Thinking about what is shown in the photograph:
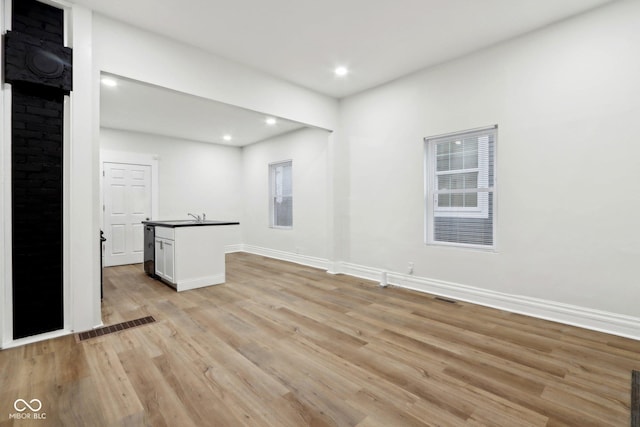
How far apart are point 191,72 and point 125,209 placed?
398 cm

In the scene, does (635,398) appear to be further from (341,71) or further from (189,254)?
(189,254)

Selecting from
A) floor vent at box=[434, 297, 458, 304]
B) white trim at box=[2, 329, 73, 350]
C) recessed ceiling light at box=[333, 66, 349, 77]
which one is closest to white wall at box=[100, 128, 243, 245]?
white trim at box=[2, 329, 73, 350]

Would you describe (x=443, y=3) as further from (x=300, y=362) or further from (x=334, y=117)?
(x=300, y=362)

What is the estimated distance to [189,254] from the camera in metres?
4.21

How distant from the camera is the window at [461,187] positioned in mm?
3568

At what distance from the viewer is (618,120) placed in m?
2.70

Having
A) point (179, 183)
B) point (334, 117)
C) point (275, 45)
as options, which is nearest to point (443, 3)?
point (275, 45)

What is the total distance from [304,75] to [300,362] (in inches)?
144

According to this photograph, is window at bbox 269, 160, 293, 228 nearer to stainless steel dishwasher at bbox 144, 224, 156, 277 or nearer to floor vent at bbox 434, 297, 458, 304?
stainless steel dishwasher at bbox 144, 224, 156, 277

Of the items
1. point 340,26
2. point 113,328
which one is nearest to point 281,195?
point 340,26

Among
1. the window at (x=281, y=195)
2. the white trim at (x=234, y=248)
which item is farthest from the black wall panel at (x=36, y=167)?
the white trim at (x=234, y=248)

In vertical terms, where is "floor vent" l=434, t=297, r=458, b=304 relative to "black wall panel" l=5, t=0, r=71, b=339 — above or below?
below

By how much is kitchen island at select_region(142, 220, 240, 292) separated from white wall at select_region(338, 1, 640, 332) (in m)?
2.76

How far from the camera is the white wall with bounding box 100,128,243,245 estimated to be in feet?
20.7
